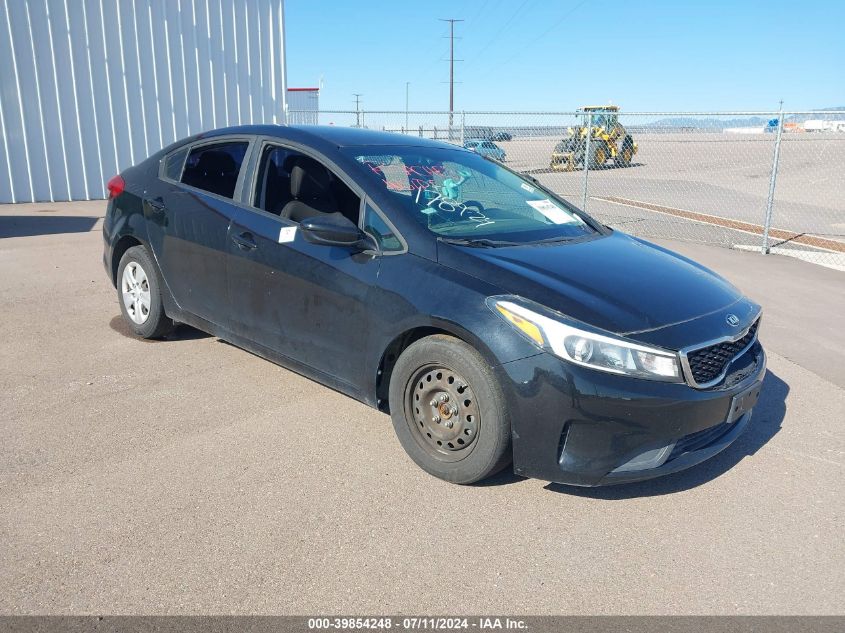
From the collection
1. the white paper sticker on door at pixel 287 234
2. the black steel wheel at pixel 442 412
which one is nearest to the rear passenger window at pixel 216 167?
the white paper sticker on door at pixel 287 234

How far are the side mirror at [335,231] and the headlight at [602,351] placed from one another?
1094 mm

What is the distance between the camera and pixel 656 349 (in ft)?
10.1

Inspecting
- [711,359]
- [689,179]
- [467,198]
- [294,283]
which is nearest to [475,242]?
[467,198]

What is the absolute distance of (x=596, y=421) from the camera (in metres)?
3.02

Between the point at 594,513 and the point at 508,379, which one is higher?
the point at 508,379

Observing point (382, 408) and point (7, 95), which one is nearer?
point (382, 408)

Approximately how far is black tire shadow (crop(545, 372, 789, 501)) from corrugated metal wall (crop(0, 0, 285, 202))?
13.8 metres

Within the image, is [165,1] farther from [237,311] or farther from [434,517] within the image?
[434,517]

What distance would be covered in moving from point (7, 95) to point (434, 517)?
13716mm

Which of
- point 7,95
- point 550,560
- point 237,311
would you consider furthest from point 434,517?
point 7,95

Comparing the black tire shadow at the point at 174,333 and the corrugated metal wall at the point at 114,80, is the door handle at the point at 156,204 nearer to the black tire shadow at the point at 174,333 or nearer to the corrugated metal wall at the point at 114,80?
the black tire shadow at the point at 174,333

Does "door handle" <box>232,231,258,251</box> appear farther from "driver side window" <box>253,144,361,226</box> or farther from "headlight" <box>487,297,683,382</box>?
"headlight" <box>487,297,683,382</box>

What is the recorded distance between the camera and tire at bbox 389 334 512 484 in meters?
3.21

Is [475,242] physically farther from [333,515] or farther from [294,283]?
[333,515]
